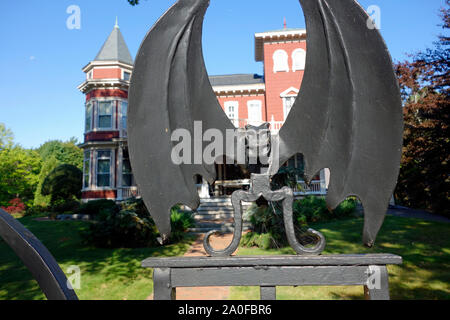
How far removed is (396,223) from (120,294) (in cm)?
945

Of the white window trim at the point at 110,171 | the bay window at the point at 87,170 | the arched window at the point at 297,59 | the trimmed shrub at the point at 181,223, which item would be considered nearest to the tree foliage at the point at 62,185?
the bay window at the point at 87,170

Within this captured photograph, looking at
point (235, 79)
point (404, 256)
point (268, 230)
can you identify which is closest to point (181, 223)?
point (268, 230)

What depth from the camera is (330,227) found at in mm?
9922

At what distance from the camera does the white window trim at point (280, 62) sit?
19.2 m

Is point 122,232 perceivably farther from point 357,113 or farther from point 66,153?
point 66,153

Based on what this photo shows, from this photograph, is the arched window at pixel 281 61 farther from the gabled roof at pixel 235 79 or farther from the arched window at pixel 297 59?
the gabled roof at pixel 235 79

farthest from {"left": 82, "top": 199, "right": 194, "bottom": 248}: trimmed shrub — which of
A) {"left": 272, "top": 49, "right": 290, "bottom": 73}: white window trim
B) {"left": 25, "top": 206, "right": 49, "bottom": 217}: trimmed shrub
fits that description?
{"left": 272, "top": 49, "right": 290, "bottom": 73}: white window trim

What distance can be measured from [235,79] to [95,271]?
65.0ft

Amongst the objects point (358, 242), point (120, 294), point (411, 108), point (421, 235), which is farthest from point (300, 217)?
point (411, 108)

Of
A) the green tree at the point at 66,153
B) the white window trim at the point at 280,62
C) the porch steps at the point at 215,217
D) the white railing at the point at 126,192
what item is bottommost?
the porch steps at the point at 215,217

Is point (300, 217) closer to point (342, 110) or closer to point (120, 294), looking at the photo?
point (120, 294)

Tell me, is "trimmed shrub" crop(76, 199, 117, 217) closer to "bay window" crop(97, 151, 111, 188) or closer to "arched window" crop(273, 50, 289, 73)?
"bay window" crop(97, 151, 111, 188)

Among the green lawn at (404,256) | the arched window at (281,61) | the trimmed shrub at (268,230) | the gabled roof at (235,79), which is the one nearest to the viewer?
the green lawn at (404,256)

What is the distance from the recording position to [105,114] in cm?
1939
